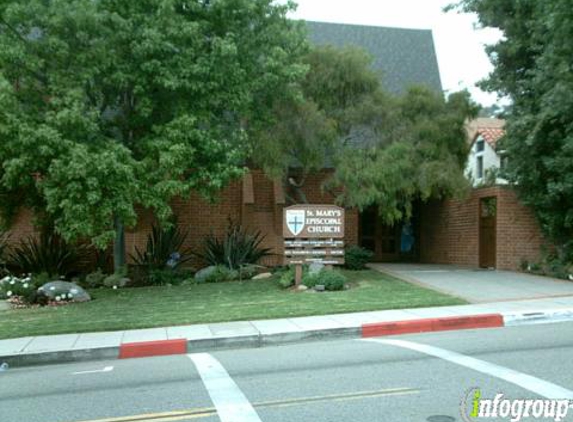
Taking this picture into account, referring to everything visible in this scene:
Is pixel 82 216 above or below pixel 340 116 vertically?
below

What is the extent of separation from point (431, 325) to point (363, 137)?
745cm

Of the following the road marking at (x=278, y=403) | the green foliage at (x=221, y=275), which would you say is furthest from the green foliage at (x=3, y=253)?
the road marking at (x=278, y=403)

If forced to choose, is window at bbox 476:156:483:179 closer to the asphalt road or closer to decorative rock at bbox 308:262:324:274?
decorative rock at bbox 308:262:324:274

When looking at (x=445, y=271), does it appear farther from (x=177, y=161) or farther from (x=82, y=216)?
(x=82, y=216)

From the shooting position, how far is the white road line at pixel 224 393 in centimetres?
554

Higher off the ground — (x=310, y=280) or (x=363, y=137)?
(x=363, y=137)

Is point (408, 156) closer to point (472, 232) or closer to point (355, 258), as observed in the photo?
point (355, 258)

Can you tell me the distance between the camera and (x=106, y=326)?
1093 centimetres

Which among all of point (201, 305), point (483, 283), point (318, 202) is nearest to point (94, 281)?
point (201, 305)

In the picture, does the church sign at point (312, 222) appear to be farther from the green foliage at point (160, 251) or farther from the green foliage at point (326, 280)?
the green foliage at point (160, 251)

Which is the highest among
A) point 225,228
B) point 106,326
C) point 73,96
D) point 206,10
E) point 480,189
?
point 206,10

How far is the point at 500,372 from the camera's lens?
6.73 meters

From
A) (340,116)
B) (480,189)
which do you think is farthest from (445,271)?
(340,116)

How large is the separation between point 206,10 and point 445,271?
9.99 metres
